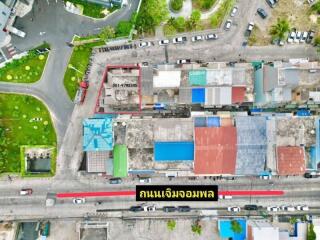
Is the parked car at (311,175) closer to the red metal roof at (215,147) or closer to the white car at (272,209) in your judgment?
the white car at (272,209)

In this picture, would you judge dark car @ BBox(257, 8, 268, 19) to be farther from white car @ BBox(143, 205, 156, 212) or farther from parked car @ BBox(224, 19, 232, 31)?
white car @ BBox(143, 205, 156, 212)

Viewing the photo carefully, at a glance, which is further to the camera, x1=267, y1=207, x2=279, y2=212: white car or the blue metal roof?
x1=267, y1=207, x2=279, y2=212: white car

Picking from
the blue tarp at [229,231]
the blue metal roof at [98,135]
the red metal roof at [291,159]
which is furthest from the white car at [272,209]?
the blue metal roof at [98,135]

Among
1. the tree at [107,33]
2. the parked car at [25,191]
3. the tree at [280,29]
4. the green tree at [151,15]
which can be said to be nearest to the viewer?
the green tree at [151,15]

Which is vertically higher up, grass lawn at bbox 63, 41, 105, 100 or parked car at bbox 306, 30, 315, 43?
parked car at bbox 306, 30, 315, 43

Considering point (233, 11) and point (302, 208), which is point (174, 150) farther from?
point (233, 11)

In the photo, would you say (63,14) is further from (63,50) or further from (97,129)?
(97,129)

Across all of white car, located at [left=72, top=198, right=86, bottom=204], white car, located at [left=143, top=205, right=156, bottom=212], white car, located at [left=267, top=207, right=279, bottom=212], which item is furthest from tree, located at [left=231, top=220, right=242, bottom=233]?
white car, located at [left=72, top=198, right=86, bottom=204]

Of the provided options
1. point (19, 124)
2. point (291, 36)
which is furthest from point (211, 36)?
point (19, 124)
